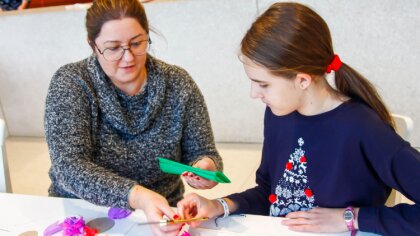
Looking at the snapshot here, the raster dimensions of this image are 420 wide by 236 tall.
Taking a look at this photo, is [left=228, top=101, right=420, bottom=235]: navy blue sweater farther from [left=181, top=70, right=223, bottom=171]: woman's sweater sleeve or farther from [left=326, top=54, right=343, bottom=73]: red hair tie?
[left=181, top=70, right=223, bottom=171]: woman's sweater sleeve

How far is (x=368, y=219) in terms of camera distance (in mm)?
996

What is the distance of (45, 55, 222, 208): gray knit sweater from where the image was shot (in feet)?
4.19

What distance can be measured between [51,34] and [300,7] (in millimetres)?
2569

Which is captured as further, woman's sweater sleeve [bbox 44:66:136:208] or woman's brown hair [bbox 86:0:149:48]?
woman's brown hair [bbox 86:0:149:48]

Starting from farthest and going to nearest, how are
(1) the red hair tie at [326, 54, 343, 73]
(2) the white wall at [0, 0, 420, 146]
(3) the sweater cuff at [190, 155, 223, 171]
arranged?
1. (2) the white wall at [0, 0, 420, 146]
2. (3) the sweater cuff at [190, 155, 223, 171]
3. (1) the red hair tie at [326, 54, 343, 73]

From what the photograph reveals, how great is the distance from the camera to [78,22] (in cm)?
309

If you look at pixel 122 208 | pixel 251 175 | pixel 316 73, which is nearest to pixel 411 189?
pixel 316 73

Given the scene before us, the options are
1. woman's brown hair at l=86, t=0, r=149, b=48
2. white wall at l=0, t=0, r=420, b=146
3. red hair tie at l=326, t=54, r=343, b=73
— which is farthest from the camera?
white wall at l=0, t=0, r=420, b=146

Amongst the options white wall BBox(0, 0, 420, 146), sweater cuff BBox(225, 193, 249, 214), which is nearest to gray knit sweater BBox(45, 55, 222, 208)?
sweater cuff BBox(225, 193, 249, 214)

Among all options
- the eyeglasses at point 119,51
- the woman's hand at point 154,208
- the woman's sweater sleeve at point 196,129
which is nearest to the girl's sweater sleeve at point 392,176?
the woman's hand at point 154,208

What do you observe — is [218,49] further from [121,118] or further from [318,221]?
[318,221]

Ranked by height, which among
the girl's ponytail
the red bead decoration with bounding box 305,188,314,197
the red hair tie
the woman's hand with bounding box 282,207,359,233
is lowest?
the woman's hand with bounding box 282,207,359,233

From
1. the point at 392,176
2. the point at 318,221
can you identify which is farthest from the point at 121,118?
the point at 392,176

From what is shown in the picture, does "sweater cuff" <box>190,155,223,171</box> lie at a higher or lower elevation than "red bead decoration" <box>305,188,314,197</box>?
lower
